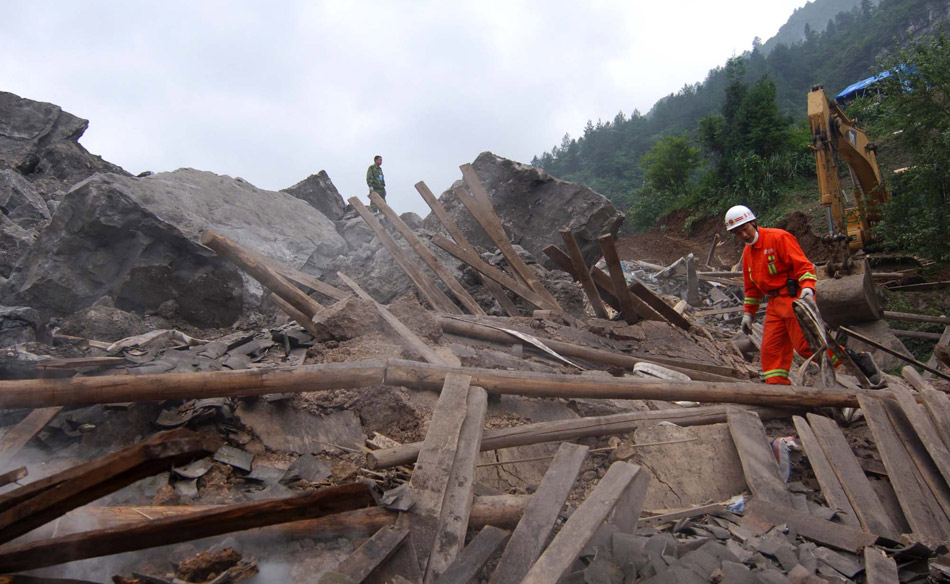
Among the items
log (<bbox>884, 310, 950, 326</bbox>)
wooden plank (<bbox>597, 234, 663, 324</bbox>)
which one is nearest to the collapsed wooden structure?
wooden plank (<bbox>597, 234, 663, 324</bbox>)

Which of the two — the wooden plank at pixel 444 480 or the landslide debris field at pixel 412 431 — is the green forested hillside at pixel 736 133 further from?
the wooden plank at pixel 444 480

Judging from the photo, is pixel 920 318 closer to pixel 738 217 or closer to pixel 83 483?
pixel 738 217

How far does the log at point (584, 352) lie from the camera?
16.6 ft

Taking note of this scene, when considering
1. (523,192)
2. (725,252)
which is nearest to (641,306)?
(523,192)

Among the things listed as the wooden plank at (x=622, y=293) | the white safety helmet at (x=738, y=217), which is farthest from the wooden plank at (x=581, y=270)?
the white safety helmet at (x=738, y=217)

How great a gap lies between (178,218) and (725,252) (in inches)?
750

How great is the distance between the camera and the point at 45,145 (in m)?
9.60

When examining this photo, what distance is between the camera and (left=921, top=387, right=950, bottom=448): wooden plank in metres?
3.50

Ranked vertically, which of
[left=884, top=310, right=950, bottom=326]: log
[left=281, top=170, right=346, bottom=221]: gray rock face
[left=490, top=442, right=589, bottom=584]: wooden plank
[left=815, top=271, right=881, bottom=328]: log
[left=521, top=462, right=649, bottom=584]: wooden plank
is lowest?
[left=884, top=310, right=950, bottom=326]: log

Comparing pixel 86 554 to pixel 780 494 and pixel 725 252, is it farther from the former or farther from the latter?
pixel 725 252

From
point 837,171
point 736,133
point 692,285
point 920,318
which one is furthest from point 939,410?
point 736,133

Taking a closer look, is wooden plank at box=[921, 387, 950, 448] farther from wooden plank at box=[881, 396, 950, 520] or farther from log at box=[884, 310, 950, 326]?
log at box=[884, 310, 950, 326]

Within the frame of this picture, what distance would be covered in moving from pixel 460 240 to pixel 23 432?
5093 mm

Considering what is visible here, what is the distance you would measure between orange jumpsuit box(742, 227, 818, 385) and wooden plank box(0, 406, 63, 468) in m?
5.39
